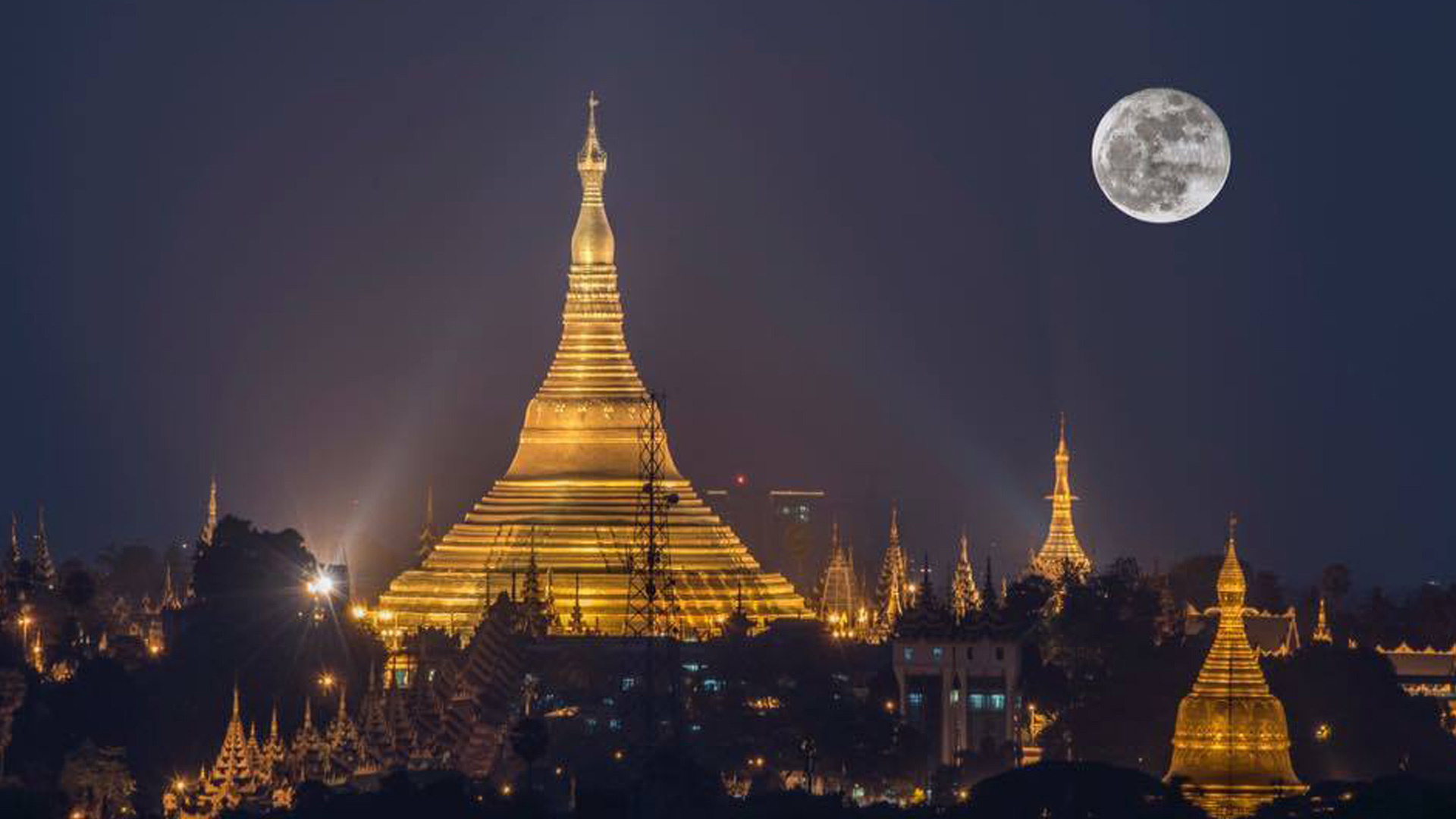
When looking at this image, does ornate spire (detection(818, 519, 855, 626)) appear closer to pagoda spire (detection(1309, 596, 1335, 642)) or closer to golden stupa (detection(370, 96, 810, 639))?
golden stupa (detection(370, 96, 810, 639))

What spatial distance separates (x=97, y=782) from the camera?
10525cm

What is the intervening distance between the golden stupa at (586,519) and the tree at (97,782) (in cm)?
2479

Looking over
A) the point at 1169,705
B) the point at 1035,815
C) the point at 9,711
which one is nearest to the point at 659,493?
the point at 1169,705

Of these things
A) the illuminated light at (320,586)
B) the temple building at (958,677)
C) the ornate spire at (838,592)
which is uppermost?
the ornate spire at (838,592)

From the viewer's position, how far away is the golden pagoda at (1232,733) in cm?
10138

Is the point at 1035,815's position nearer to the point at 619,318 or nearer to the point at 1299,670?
the point at 1299,670

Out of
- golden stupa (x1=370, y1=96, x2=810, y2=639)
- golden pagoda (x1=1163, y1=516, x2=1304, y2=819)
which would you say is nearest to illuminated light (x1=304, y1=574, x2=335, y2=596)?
golden stupa (x1=370, y1=96, x2=810, y2=639)

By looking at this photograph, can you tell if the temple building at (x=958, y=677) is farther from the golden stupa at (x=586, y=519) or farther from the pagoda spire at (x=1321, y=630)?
the pagoda spire at (x=1321, y=630)

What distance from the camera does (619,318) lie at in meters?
139

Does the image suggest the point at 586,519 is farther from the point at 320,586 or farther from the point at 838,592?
the point at 838,592

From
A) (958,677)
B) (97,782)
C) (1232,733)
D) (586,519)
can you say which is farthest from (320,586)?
(1232,733)

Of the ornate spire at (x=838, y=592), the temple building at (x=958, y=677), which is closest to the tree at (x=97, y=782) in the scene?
the temple building at (x=958, y=677)

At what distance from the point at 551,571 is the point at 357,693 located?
43.5ft

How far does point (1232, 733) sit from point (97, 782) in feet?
63.5
